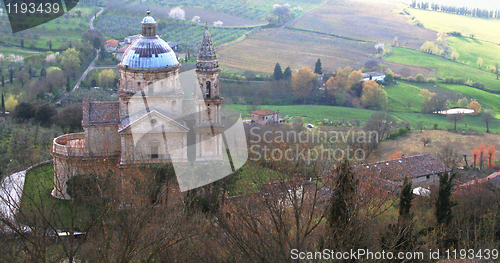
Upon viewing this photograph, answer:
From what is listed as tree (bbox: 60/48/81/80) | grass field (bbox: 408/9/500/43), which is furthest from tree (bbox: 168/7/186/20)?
grass field (bbox: 408/9/500/43)

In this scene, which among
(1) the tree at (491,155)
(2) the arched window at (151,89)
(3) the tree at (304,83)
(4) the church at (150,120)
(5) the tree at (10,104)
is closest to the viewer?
(4) the church at (150,120)

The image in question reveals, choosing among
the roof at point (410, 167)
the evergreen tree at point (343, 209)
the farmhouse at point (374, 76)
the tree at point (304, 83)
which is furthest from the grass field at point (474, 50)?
the evergreen tree at point (343, 209)

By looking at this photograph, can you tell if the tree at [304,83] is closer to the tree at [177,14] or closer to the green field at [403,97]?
the green field at [403,97]

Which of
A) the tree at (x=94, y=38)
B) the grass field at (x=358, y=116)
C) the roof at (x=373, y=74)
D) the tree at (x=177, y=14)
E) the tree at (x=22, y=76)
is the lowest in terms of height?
the grass field at (x=358, y=116)

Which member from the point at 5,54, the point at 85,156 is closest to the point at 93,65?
the point at 5,54

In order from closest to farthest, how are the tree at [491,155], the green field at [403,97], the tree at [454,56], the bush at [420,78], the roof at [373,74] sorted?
the tree at [491,155]
the green field at [403,97]
the roof at [373,74]
the bush at [420,78]
the tree at [454,56]
